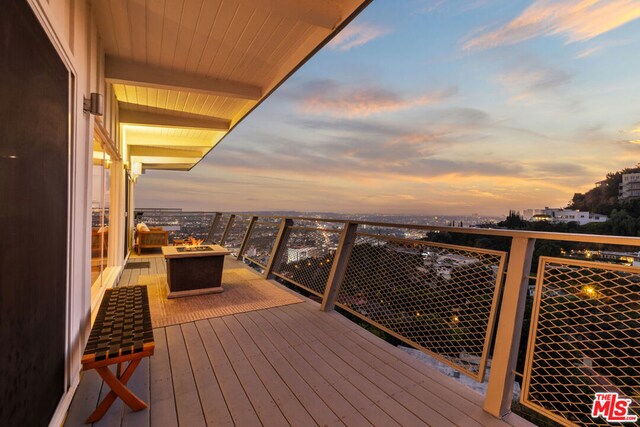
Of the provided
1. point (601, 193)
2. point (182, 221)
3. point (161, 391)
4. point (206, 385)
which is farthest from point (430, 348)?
point (601, 193)

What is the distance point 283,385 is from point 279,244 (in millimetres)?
3100

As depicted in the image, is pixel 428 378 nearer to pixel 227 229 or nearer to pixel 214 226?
pixel 227 229

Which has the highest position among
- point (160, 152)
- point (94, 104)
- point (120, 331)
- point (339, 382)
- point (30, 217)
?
point (160, 152)

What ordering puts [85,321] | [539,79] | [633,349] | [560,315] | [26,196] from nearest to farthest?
[26,196], [633,349], [560,315], [85,321], [539,79]

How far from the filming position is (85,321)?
6.83 ft

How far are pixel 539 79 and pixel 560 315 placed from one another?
34.9 feet

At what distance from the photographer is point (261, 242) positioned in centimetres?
595

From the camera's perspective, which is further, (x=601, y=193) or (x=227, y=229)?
(x=601, y=193)

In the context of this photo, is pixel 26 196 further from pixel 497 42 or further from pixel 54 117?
pixel 497 42

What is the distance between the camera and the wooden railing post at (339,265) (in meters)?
3.41

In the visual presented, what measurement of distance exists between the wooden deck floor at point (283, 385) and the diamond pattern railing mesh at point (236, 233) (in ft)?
14.1

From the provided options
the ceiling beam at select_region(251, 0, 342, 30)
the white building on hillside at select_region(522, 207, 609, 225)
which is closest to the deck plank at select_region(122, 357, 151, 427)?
the ceiling beam at select_region(251, 0, 342, 30)

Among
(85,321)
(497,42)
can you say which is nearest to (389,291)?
(85,321)

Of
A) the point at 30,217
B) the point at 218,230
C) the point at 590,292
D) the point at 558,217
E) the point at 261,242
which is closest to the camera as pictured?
the point at 30,217
